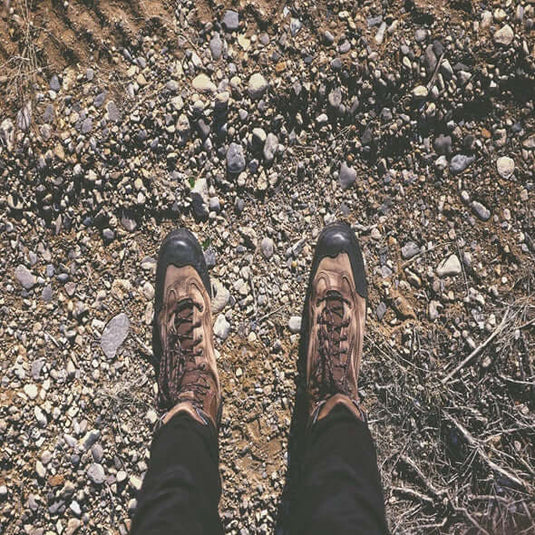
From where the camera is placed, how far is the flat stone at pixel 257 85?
8.32ft

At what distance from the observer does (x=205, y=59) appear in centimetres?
255

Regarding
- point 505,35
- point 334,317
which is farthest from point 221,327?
point 505,35

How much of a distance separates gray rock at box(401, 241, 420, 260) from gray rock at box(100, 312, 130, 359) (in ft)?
4.72

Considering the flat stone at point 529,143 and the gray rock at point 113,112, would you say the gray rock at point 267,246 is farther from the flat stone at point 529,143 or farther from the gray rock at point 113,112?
the flat stone at point 529,143

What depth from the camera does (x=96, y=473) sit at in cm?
266

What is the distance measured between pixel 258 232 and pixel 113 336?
89 centimetres

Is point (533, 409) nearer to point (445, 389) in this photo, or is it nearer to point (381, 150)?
point (445, 389)

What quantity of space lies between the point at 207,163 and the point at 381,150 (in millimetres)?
852

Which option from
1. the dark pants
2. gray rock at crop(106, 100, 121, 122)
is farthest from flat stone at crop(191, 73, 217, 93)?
the dark pants

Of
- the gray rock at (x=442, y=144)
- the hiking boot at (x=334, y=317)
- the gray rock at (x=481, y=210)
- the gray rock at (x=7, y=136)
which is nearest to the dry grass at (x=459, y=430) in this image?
the hiking boot at (x=334, y=317)

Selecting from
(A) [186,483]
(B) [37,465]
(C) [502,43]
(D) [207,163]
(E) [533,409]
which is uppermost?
(C) [502,43]

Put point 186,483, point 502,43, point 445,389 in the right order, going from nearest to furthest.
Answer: point 186,483 → point 502,43 → point 445,389

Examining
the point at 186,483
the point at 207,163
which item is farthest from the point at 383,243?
the point at 186,483

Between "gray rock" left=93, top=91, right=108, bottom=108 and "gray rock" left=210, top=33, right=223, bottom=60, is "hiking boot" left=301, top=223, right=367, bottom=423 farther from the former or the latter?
"gray rock" left=93, top=91, right=108, bottom=108
